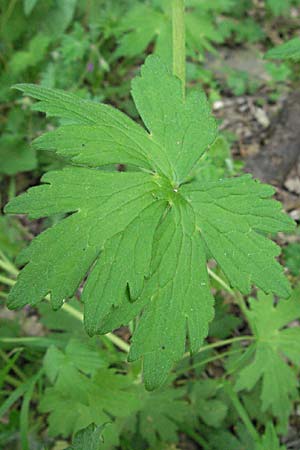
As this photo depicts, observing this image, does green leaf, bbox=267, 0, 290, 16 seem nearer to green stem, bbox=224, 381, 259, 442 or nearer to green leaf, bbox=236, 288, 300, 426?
green leaf, bbox=236, 288, 300, 426

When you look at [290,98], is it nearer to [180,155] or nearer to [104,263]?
[180,155]

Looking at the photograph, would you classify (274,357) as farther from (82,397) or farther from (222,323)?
(82,397)

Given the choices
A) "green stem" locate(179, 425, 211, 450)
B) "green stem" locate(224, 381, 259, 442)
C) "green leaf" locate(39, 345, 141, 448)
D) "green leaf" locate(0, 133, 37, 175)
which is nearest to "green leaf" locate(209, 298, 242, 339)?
"green stem" locate(224, 381, 259, 442)

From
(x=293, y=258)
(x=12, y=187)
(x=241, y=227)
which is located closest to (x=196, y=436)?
(x=293, y=258)

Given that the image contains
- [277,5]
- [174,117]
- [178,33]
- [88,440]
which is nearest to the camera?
[88,440]

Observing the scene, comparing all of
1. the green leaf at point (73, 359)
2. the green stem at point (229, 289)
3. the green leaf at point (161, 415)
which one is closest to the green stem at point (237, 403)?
the green leaf at point (161, 415)
